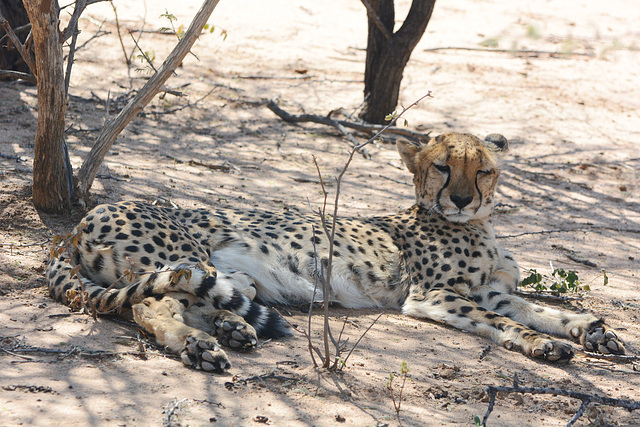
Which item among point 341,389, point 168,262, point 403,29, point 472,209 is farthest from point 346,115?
point 341,389

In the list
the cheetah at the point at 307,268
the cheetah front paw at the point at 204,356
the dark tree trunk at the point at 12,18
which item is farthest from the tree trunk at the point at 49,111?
the dark tree trunk at the point at 12,18

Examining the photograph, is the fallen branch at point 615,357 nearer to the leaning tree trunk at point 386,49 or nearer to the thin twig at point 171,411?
the thin twig at point 171,411

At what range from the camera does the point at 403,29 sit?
24.9 feet

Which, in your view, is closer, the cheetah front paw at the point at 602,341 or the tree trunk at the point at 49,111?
the cheetah front paw at the point at 602,341

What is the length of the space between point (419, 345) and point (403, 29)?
15.9 feet

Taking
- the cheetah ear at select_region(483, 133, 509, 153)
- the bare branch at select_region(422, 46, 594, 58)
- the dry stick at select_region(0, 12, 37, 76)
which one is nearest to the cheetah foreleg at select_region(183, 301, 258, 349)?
the dry stick at select_region(0, 12, 37, 76)

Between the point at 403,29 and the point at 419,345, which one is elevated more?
the point at 403,29

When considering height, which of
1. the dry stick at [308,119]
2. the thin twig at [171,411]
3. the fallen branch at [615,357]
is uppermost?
the dry stick at [308,119]

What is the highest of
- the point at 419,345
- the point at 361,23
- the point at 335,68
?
the point at 361,23

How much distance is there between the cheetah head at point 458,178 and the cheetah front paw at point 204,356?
6.73 ft

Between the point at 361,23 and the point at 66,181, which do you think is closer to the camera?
the point at 66,181

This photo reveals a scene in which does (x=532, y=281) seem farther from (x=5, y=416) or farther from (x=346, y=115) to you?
(x=346, y=115)

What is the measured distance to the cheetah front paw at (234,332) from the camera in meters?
3.19

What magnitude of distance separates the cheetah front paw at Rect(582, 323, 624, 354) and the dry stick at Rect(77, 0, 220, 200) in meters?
2.83
